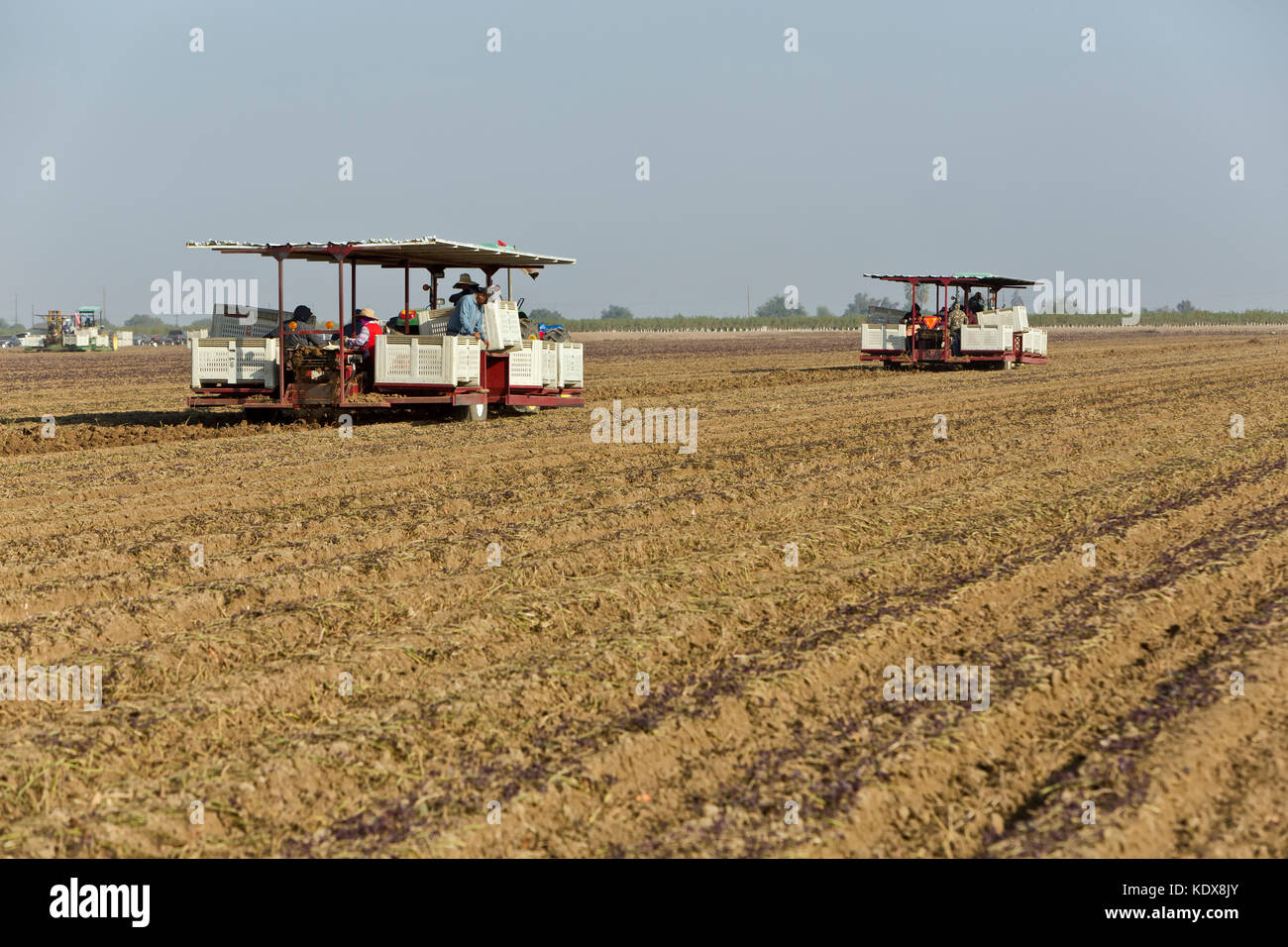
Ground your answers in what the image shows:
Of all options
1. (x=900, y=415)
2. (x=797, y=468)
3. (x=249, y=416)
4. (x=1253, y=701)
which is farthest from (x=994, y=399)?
(x=1253, y=701)

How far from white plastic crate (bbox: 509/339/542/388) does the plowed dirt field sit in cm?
490

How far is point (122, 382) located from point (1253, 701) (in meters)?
27.9

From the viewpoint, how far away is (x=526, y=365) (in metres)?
16.8

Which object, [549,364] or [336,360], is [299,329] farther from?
[549,364]

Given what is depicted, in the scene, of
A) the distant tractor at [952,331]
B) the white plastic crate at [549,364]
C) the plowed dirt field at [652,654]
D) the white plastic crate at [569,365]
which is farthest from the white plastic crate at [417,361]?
the distant tractor at [952,331]

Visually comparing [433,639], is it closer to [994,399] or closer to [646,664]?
[646,664]

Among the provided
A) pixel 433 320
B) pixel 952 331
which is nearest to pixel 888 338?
pixel 952 331

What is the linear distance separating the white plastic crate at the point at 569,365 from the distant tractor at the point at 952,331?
11.7m

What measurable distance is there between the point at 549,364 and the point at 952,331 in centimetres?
1393

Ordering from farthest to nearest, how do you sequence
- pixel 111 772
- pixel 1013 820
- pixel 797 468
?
pixel 797 468 → pixel 111 772 → pixel 1013 820

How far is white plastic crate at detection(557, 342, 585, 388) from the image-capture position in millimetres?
17641

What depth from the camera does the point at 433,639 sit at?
5.93m

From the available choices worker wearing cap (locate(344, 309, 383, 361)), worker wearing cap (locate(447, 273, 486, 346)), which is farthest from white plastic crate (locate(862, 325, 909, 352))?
worker wearing cap (locate(344, 309, 383, 361))

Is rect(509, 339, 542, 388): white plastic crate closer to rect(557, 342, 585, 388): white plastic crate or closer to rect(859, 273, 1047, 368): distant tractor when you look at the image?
rect(557, 342, 585, 388): white plastic crate
